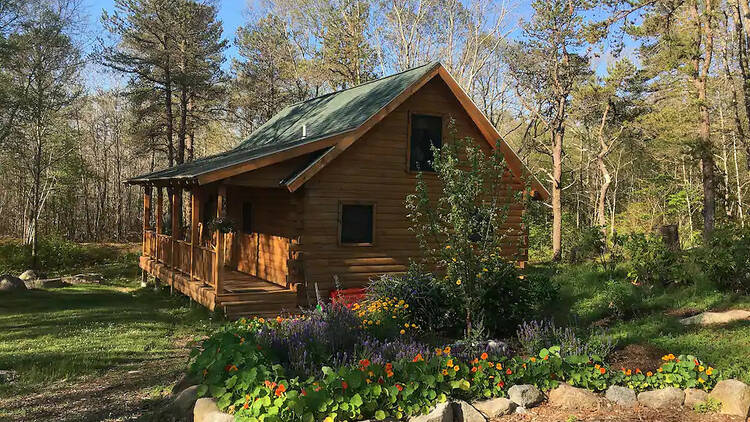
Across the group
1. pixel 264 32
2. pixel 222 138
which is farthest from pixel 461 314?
pixel 222 138

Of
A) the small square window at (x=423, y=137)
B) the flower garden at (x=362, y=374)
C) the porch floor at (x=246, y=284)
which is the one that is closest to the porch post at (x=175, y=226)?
the porch floor at (x=246, y=284)

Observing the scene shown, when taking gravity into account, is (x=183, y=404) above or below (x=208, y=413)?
below

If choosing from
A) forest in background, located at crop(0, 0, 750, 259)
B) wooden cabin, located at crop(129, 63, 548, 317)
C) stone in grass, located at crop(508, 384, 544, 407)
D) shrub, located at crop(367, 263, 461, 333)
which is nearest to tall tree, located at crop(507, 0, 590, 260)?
forest in background, located at crop(0, 0, 750, 259)

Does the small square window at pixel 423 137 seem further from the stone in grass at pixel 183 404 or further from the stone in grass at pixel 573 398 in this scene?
the stone in grass at pixel 183 404

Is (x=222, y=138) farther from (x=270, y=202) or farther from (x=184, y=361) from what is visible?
(x=184, y=361)

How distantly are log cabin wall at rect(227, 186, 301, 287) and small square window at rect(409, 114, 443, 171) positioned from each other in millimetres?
3192

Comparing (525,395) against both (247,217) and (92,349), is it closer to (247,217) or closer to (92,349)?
(92,349)

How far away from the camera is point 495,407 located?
16.0 feet

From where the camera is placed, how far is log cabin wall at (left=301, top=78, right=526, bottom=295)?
Answer: 11586 millimetres

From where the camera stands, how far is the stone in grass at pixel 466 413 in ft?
15.3

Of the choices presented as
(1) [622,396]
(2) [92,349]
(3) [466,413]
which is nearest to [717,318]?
(1) [622,396]

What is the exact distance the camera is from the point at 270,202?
1351 centimetres

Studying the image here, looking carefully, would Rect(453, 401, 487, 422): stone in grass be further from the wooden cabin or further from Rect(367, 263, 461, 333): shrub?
the wooden cabin

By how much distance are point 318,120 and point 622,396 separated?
11.7m
